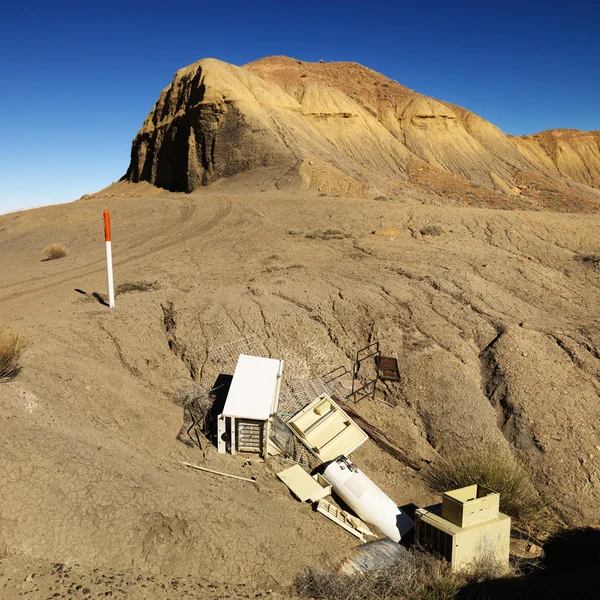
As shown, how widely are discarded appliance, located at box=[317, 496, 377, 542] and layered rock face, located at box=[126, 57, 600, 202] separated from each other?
843 inches

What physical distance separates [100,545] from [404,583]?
3.28 meters

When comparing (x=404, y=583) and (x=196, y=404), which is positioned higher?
(x=196, y=404)

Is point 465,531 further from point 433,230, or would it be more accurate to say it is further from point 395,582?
point 433,230

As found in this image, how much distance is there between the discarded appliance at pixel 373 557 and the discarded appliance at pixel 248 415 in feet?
7.46

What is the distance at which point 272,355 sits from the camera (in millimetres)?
11078

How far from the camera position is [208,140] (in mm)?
35375

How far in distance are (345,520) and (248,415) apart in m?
2.10

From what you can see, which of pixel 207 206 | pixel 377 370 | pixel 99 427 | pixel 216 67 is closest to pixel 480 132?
pixel 216 67

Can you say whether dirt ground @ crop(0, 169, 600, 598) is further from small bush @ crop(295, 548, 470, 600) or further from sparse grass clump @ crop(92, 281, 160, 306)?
small bush @ crop(295, 548, 470, 600)

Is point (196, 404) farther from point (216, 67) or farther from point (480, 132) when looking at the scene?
point (480, 132)

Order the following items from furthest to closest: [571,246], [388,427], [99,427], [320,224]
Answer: [320,224] → [571,246] → [388,427] → [99,427]

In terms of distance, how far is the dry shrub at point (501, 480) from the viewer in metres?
8.23

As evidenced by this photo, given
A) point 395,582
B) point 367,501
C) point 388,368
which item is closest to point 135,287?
point 388,368

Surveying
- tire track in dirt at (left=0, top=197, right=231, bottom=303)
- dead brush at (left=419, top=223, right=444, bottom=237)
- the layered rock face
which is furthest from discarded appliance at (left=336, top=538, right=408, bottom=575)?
the layered rock face
